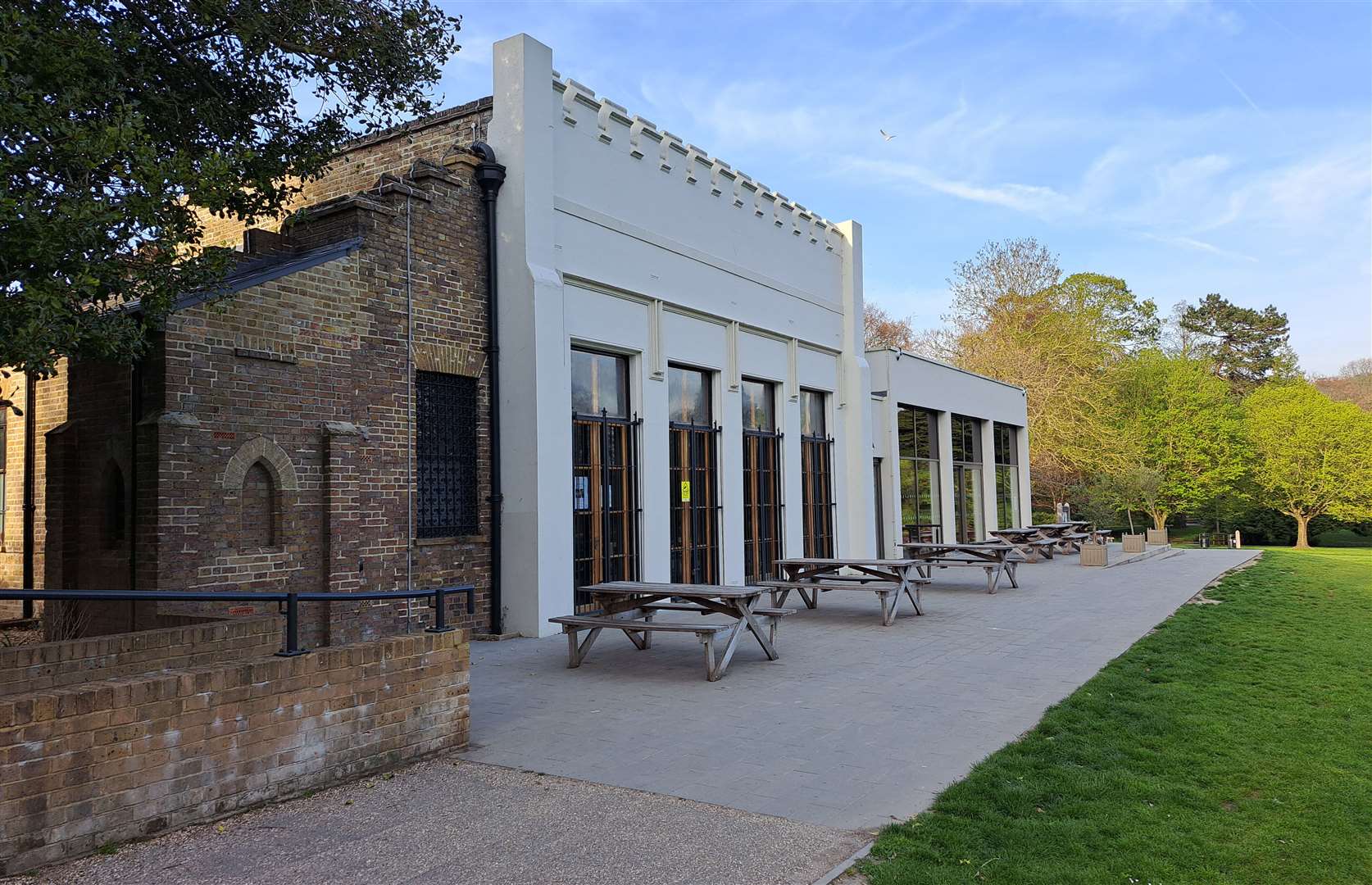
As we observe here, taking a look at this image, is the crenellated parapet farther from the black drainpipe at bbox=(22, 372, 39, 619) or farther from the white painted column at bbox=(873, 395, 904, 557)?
the black drainpipe at bbox=(22, 372, 39, 619)

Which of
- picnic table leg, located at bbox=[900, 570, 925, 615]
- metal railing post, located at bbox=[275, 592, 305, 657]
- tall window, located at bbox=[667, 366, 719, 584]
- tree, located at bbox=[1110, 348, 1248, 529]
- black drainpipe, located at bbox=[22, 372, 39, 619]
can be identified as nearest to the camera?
metal railing post, located at bbox=[275, 592, 305, 657]

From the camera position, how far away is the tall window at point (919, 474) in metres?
22.0

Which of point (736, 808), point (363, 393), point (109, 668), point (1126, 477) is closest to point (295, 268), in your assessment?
point (363, 393)

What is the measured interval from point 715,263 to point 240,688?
37.6ft

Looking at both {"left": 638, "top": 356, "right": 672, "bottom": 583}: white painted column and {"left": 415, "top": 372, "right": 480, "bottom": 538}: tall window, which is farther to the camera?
{"left": 638, "top": 356, "right": 672, "bottom": 583}: white painted column

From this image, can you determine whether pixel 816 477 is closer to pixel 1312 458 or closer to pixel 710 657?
pixel 710 657

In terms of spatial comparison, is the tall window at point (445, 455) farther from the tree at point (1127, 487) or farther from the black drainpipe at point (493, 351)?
the tree at point (1127, 487)

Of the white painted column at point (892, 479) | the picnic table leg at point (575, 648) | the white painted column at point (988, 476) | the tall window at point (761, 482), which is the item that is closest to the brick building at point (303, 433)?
the picnic table leg at point (575, 648)

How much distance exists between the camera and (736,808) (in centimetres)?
463

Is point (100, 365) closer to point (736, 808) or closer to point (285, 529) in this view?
point (285, 529)

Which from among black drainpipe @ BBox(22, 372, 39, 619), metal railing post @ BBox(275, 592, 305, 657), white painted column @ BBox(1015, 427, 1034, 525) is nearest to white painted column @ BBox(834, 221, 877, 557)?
white painted column @ BBox(1015, 427, 1034, 525)

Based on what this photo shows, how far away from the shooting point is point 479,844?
417 cm

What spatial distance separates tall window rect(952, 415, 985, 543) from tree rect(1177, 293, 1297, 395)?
39.6 meters

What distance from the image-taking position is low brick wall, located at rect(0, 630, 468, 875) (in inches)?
147
